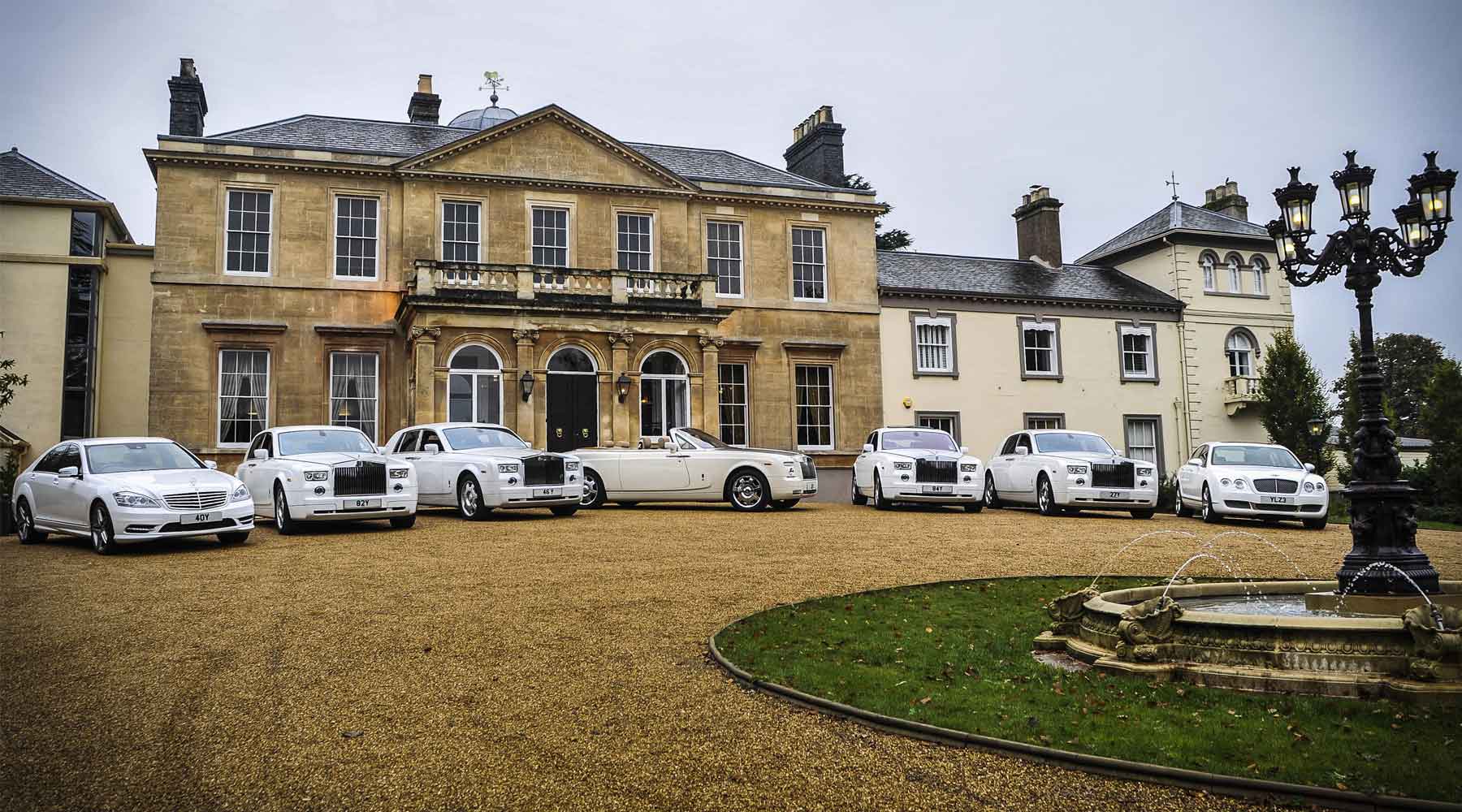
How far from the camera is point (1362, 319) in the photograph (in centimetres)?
852

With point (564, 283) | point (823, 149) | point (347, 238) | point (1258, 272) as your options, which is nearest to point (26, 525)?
point (564, 283)

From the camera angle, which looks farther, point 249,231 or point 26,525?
point 249,231

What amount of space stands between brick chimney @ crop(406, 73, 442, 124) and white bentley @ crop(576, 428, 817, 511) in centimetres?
1618

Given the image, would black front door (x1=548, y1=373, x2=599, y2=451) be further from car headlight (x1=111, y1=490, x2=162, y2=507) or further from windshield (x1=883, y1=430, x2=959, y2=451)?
car headlight (x1=111, y1=490, x2=162, y2=507)

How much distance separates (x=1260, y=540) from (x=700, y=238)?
16637mm

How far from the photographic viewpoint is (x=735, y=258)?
27.6m

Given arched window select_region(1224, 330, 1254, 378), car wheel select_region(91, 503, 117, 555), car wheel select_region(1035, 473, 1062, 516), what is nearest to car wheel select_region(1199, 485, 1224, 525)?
car wheel select_region(1035, 473, 1062, 516)

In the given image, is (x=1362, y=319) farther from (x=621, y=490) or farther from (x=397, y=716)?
(x=621, y=490)

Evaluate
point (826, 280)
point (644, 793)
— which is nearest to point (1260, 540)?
point (644, 793)

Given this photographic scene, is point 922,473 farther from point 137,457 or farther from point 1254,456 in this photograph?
point 137,457

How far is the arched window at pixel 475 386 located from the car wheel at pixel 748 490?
257 inches

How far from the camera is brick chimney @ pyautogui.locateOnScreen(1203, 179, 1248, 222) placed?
36.6 meters

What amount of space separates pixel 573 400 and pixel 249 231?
868 cm

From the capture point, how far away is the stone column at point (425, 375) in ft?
71.2
